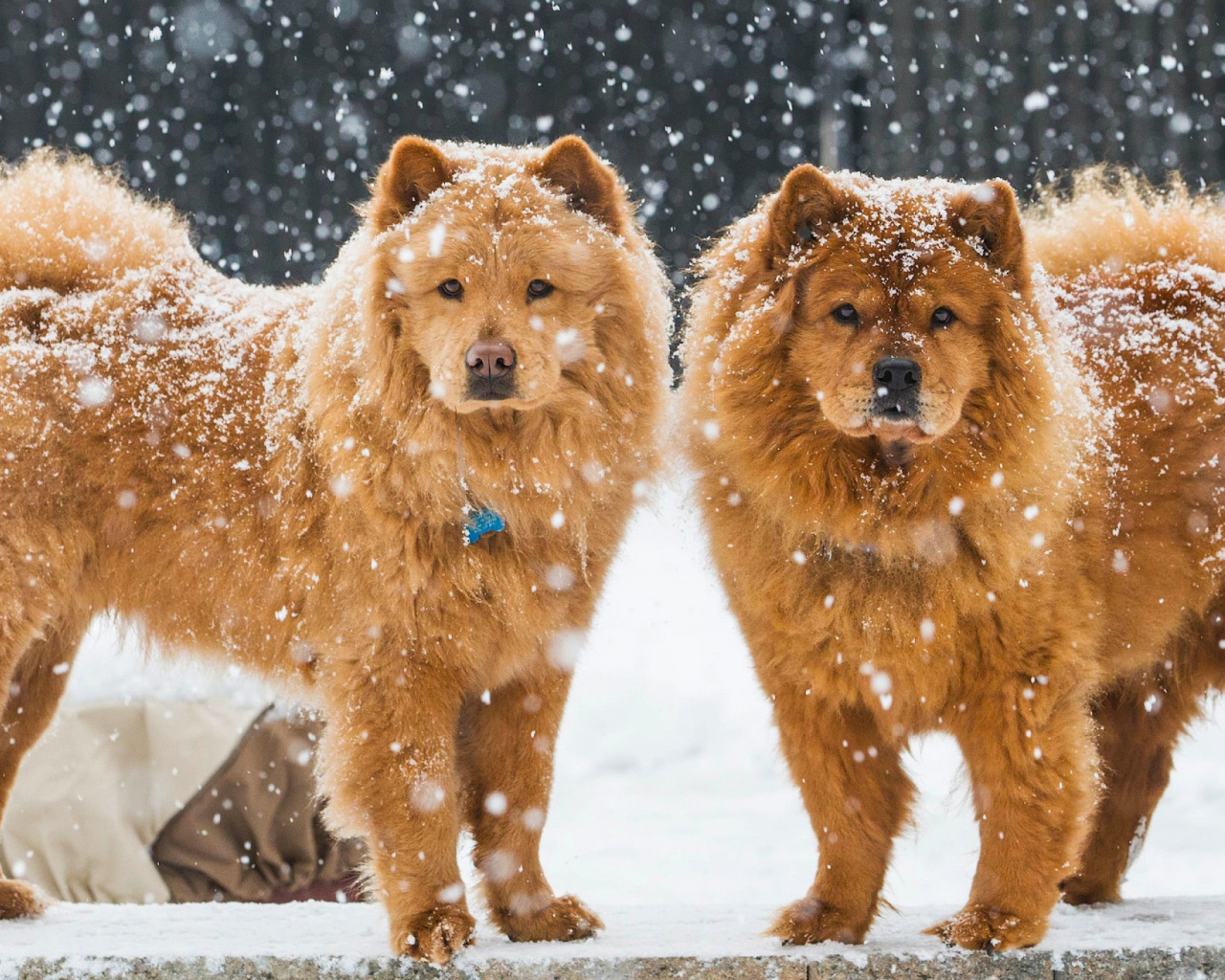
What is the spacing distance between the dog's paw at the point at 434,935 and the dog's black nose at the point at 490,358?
1.34m

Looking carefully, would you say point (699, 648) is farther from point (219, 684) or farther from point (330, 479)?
point (330, 479)

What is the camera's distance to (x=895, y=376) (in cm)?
273

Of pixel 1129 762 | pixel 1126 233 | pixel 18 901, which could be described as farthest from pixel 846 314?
pixel 18 901

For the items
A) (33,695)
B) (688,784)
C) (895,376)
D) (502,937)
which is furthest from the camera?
(688,784)

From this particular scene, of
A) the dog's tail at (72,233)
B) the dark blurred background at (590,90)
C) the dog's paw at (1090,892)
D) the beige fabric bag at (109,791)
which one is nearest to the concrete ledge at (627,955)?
the dog's paw at (1090,892)

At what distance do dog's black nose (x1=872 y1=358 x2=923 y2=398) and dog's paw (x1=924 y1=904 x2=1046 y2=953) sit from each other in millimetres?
1314

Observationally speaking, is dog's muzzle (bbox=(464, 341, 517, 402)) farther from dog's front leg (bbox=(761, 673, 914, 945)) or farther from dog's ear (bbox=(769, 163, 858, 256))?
dog's front leg (bbox=(761, 673, 914, 945))

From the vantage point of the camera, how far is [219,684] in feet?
17.4

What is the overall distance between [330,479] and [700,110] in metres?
6.46

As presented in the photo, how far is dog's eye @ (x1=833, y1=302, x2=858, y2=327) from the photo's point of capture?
9.51 ft

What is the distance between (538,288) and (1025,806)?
178 cm

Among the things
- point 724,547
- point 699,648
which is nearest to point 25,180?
point 724,547

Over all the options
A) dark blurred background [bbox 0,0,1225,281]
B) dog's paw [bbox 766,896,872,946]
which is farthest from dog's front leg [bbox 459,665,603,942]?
dark blurred background [bbox 0,0,1225,281]

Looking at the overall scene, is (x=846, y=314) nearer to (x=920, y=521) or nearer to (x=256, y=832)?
(x=920, y=521)
